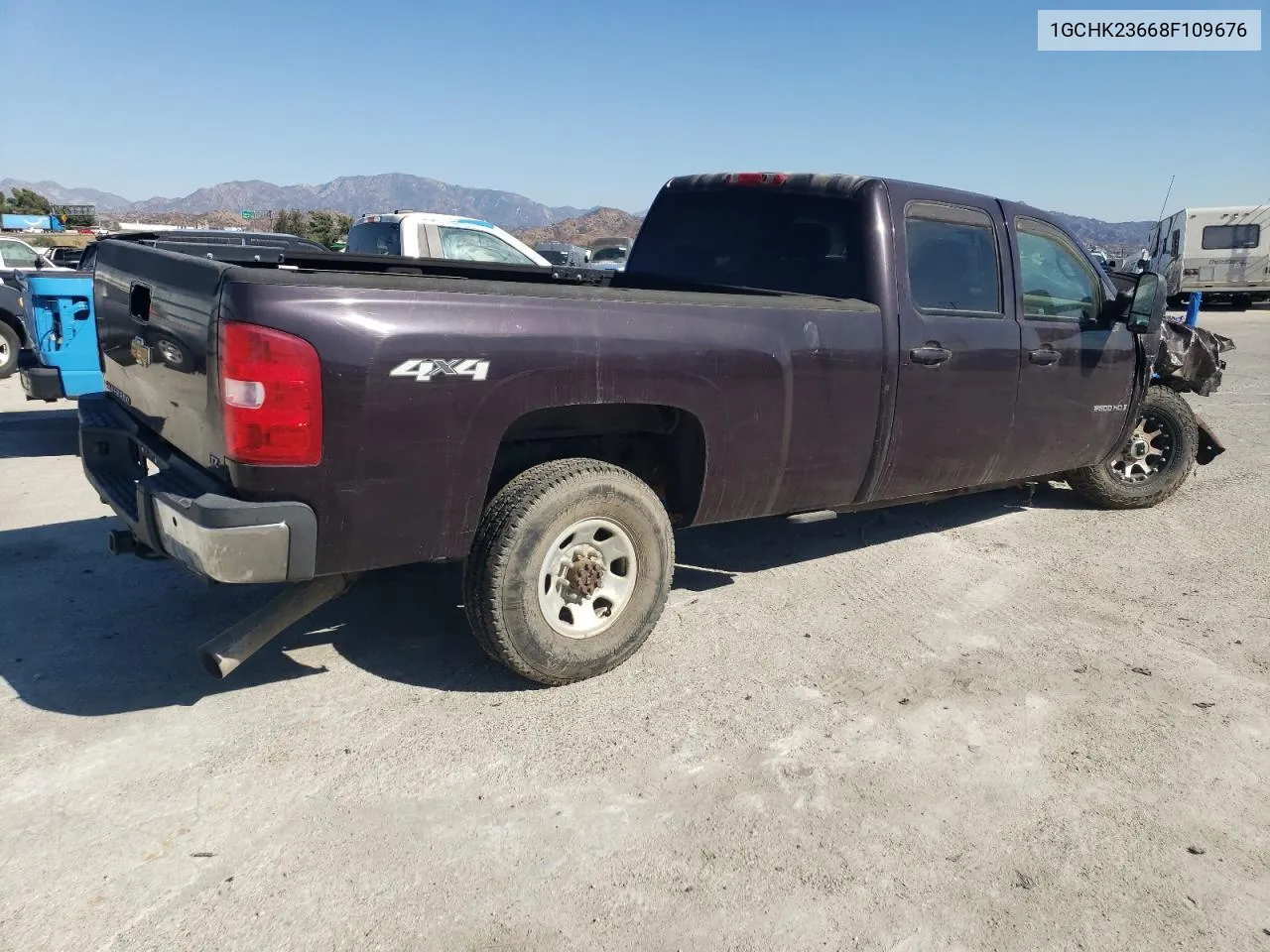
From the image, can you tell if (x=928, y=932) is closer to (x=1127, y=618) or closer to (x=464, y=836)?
(x=464, y=836)

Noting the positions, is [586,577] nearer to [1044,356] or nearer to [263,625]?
[263,625]

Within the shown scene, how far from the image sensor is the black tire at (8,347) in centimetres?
1099

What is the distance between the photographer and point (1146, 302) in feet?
18.1

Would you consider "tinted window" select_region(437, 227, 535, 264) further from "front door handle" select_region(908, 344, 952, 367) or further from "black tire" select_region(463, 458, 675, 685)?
"black tire" select_region(463, 458, 675, 685)

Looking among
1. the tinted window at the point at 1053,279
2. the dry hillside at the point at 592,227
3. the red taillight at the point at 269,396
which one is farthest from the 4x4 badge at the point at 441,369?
the dry hillside at the point at 592,227

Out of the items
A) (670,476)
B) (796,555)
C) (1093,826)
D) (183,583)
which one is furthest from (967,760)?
(183,583)

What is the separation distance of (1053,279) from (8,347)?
36.8 feet

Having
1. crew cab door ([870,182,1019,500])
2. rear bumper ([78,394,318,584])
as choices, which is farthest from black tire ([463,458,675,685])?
crew cab door ([870,182,1019,500])

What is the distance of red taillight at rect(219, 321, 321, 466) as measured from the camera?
114 inches

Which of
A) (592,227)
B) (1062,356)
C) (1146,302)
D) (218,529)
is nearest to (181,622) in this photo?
(218,529)

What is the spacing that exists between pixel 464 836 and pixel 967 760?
175 cm

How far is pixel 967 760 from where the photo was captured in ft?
11.0

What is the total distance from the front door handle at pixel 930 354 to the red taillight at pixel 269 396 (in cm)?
279

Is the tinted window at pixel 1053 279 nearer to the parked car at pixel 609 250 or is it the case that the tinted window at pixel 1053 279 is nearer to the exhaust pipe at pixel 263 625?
the exhaust pipe at pixel 263 625
